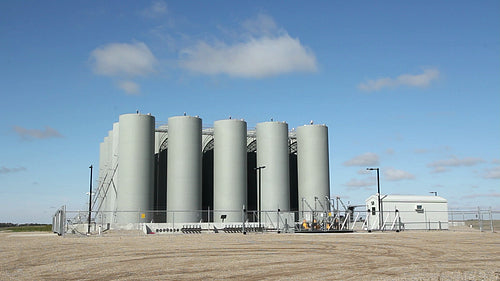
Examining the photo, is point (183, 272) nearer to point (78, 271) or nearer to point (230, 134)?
point (78, 271)

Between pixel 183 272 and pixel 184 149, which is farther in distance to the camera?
pixel 184 149

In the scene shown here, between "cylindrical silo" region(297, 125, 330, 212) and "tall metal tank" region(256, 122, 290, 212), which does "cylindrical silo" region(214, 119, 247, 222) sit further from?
"cylindrical silo" region(297, 125, 330, 212)

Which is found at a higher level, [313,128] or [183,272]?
[313,128]

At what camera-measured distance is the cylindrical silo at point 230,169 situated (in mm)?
61219

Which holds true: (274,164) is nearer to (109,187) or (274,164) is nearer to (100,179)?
(109,187)

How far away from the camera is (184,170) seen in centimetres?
6044

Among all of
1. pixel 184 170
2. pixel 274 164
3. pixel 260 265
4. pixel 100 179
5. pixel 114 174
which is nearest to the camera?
pixel 260 265

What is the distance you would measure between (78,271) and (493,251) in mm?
18162

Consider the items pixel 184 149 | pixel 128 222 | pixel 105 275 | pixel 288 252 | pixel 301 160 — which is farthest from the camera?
pixel 301 160

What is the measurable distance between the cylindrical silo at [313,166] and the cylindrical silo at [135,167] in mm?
19889

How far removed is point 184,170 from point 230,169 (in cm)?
580

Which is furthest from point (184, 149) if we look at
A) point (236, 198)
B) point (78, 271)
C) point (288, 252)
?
A: point (78, 271)

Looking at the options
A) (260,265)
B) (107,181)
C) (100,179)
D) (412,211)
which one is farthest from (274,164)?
(260,265)

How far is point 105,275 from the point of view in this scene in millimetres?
14938
